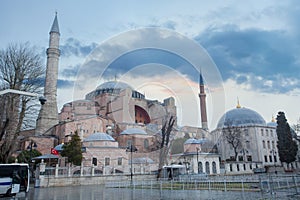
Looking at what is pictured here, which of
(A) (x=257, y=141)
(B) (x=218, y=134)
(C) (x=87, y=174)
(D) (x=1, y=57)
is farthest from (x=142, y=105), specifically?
(D) (x=1, y=57)

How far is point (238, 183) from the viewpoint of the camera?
12727 millimetres

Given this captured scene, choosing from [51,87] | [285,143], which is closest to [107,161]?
[51,87]

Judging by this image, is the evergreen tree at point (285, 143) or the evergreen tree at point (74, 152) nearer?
the evergreen tree at point (74, 152)

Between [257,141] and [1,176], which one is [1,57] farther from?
[257,141]

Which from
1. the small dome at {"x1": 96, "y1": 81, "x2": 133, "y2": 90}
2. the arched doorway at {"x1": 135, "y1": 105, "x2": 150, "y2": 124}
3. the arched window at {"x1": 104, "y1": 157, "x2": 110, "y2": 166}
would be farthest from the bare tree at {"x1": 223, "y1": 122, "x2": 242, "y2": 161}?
the small dome at {"x1": 96, "y1": 81, "x2": 133, "y2": 90}

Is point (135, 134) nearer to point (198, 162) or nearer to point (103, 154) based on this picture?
point (103, 154)

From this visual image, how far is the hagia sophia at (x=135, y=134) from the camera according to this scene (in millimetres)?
29978

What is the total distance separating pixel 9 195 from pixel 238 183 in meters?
10.9

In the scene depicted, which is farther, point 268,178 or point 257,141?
point 257,141

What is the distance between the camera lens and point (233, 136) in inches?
1451

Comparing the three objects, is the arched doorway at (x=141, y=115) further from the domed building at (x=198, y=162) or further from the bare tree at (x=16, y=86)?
the bare tree at (x=16, y=86)

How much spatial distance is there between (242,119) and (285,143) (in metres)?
9.77

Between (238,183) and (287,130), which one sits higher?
(287,130)

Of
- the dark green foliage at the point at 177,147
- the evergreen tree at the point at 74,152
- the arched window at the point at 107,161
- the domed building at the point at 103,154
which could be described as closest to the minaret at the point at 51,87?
the domed building at the point at 103,154
